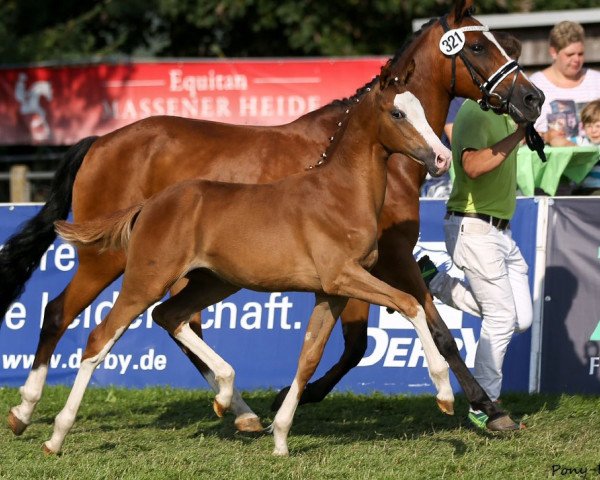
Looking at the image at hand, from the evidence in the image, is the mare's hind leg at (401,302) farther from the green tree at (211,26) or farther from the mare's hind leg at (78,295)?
the green tree at (211,26)

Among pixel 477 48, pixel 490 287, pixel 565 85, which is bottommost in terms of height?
pixel 490 287

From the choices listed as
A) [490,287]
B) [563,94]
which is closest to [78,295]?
[490,287]

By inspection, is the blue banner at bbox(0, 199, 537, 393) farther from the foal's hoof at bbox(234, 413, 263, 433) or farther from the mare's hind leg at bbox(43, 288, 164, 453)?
the mare's hind leg at bbox(43, 288, 164, 453)

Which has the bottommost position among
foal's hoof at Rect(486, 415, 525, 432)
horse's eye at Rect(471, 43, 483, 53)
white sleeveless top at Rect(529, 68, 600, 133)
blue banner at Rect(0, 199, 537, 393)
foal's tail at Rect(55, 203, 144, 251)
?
blue banner at Rect(0, 199, 537, 393)

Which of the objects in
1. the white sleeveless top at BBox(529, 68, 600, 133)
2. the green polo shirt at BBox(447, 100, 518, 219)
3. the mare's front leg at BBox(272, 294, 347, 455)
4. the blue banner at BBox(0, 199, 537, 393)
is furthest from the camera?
the white sleeveless top at BBox(529, 68, 600, 133)

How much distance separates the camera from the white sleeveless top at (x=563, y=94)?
8705 mm

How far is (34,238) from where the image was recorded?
23.6 feet

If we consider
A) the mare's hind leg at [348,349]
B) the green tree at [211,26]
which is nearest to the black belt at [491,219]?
the mare's hind leg at [348,349]

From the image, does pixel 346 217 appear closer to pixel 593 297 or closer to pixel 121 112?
pixel 593 297

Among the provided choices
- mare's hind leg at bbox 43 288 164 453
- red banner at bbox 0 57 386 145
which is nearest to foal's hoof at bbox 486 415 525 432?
mare's hind leg at bbox 43 288 164 453

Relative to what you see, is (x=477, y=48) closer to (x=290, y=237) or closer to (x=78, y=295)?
(x=290, y=237)

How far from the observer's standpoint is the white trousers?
252 inches

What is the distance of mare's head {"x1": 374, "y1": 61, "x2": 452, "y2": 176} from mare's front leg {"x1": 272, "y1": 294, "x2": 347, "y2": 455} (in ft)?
2.84

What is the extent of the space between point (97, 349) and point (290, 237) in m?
1.17
